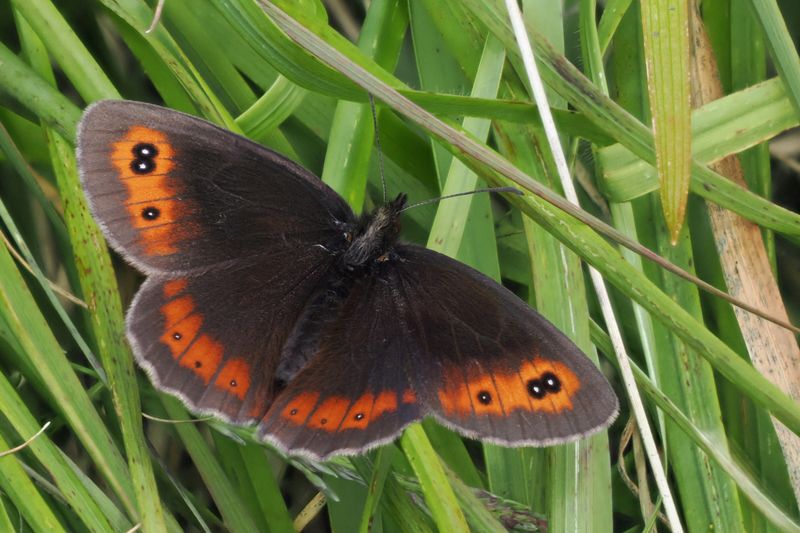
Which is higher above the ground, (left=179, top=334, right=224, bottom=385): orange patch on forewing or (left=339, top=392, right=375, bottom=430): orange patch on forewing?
(left=179, top=334, right=224, bottom=385): orange patch on forewing

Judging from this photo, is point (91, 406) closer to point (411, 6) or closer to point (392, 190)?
point (392, 190)

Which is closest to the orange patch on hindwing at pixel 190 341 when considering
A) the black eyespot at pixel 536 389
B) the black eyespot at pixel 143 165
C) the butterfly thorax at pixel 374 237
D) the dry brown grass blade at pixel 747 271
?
the black eyespot at pixel 143 165

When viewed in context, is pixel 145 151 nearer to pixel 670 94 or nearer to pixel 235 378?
pixel 235 378

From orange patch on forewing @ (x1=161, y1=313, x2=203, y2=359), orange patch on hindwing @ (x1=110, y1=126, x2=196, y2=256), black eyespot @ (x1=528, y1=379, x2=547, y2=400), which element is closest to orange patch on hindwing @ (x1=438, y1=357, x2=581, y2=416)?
black eyespot @ (x1=528, y1=379, x2=547, y2=400)

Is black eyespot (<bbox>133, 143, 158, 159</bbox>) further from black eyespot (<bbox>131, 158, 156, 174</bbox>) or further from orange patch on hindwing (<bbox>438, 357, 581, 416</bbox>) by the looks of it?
orange patch on hindwing (<bbox>438, 357, 581, 416</bbox>)

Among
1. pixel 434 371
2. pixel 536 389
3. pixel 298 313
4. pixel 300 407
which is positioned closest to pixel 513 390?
pixel 536 389

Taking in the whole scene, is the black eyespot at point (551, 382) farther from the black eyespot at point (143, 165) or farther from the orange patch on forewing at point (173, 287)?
the black eyespot at point (143, 165)

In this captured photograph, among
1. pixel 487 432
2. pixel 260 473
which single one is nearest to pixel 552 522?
pixel 487 432
